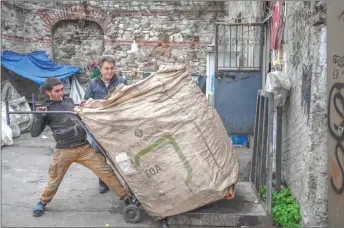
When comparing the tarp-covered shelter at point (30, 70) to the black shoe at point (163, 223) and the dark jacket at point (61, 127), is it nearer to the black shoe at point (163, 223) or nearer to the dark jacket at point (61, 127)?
the dark jacket at point (61, 127)

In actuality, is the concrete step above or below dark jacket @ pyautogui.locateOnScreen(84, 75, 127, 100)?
below

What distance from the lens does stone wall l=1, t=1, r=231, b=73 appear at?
11.7 m

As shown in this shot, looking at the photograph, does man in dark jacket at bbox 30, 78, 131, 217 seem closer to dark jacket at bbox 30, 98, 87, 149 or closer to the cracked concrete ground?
dark jacket at bbox 30, 98, 87, 149

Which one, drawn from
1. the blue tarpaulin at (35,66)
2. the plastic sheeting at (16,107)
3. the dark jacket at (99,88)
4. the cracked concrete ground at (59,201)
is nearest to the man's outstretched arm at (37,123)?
the dark jacket at (99,88)

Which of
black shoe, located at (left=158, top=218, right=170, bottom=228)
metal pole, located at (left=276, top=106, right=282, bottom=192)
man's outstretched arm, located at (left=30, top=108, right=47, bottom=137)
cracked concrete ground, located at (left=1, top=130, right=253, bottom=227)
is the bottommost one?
cracked concrete ground, located at (left=1, top=130, right=253, bottom=227)

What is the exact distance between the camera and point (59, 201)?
441 centimetres

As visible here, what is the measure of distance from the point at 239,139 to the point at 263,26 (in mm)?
2211

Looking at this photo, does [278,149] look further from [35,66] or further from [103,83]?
[35,66]

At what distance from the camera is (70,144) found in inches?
153

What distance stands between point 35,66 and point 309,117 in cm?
943

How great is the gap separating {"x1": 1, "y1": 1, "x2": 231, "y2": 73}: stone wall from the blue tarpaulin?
955 mm

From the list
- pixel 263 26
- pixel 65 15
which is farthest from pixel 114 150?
pixel 65 15

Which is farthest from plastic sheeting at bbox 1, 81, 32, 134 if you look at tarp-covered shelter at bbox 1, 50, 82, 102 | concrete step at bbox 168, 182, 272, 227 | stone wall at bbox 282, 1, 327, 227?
stone wall at bbox 282, 1, 327, 227

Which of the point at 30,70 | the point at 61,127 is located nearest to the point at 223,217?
the point at 61,127
